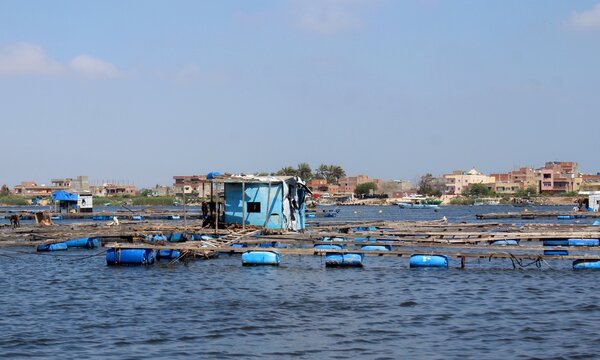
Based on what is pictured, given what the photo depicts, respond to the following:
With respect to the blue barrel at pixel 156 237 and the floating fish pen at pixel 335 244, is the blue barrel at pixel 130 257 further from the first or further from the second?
the blue barrel at pixel 156 237

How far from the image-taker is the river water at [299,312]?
1697 cm

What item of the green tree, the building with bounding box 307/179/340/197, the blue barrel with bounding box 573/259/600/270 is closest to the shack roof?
the blue barrel with bounding box 573/259/600/270

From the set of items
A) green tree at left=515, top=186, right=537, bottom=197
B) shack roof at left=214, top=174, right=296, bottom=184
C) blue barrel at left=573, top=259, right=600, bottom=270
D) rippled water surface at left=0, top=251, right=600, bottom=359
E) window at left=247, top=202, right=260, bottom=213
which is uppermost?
shack roof at left=214, top=174, right=296, bottom=184

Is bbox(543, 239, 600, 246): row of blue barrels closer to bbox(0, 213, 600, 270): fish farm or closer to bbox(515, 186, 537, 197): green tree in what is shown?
bbox(0, 213, 600, 270): fish farm

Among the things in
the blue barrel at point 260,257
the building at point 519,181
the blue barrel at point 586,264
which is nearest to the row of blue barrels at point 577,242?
the blue barrel at point 586,264

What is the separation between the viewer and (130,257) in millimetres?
31594

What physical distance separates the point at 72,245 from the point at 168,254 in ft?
32.6

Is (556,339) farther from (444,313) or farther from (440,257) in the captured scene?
(440,257)

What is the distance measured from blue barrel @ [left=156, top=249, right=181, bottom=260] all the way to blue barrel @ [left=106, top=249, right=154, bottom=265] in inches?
42.1

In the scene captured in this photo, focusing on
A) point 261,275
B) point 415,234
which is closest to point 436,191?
point 415,234

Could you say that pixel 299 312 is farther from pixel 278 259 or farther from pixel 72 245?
pixel 72 245

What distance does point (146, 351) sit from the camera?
54.6 ft

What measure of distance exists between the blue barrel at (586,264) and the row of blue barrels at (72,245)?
2435 centimetres

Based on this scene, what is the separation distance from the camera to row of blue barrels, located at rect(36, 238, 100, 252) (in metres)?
39.1
